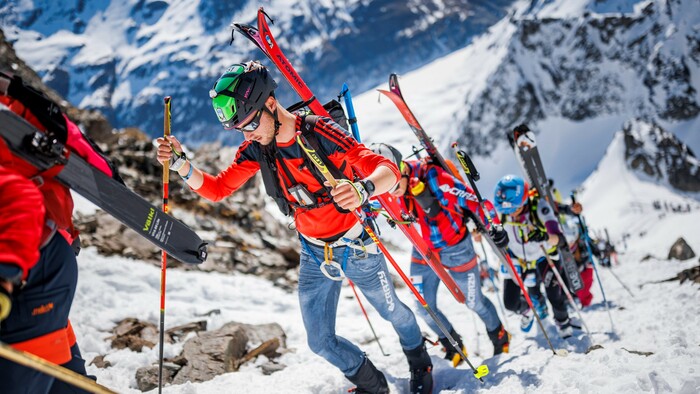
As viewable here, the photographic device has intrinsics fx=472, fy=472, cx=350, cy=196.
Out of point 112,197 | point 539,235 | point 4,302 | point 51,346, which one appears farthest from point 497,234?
point 4,302

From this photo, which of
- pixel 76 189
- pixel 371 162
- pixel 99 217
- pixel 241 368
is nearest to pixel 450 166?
pixel 371 162

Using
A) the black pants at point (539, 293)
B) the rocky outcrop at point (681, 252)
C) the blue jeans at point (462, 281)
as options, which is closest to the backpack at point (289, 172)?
the blue jeans at point (462, 281)

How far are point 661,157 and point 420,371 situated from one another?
121376 mm

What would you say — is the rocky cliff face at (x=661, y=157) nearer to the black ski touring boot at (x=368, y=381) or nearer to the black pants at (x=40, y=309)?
the black ski touring boot at (x=368, y=381)

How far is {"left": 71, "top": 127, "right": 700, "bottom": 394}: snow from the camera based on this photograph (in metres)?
4.55

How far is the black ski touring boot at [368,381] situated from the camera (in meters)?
4.62

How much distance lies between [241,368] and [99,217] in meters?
10.4

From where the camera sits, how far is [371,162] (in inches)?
155

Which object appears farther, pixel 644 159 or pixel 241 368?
pixel 644 159

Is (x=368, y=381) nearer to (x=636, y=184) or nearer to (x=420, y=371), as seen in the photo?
(x=420, y=371)

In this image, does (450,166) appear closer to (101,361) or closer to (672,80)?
(101,361)

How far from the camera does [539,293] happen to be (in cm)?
841

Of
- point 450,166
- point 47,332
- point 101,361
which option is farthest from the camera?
point 450,166

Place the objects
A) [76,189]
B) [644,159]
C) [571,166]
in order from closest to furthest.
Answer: [76,189] < [644,159] < [571,166]
